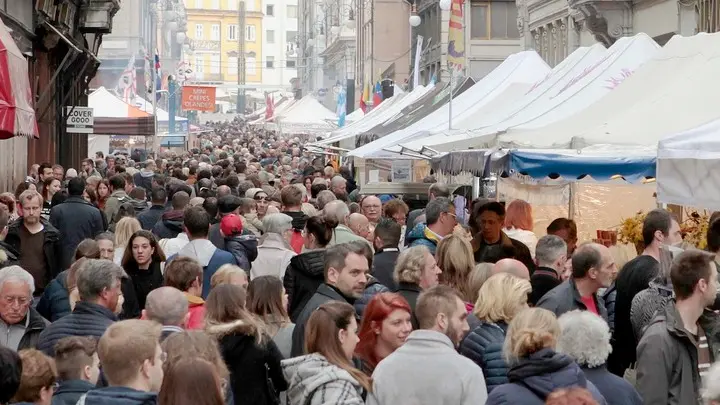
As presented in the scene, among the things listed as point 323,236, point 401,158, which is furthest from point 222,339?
point 401,158

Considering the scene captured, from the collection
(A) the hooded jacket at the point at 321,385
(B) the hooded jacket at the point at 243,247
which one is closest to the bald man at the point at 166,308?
(A) the hooded jacket at the point at 321,385

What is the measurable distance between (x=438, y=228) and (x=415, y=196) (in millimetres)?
8108

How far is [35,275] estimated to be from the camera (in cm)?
1295

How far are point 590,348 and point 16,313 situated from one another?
11.2 ft

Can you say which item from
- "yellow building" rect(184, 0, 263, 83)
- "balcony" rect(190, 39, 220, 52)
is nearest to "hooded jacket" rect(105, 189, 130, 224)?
"yellow building" rect(184, 0, 263, 83)

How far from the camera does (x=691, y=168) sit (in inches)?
357

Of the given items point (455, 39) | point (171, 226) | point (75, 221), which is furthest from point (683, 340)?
point (455, 39)

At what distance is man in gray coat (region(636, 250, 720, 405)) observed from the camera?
708cm

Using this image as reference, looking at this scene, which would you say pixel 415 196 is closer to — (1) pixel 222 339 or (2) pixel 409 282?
(2) pixel 409 282

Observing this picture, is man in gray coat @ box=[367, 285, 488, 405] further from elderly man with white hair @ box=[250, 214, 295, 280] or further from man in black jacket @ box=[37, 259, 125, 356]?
elderly man with white hair @ box=[250, 214, 295, 280]

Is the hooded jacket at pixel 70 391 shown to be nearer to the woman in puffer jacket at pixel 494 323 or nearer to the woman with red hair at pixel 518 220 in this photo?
the woman in puffer jacket at pixel 494 323

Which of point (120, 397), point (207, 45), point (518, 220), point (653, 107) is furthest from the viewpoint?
point (207, 45)

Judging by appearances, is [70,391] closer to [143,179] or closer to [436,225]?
[436,225]

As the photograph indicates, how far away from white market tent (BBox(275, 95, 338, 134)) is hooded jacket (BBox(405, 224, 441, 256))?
1445 inches
